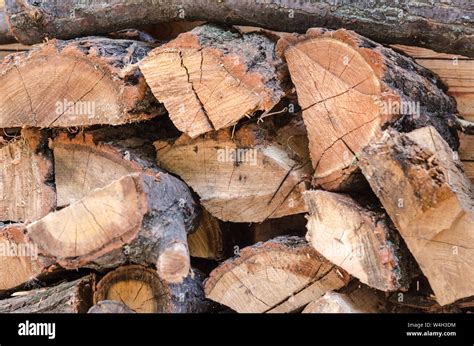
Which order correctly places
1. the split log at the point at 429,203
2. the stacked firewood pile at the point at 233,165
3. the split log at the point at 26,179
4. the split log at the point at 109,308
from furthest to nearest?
the split log at the point at 26,179 < the split log at the point at 109,308 < the stacked firewood pile at the point at 233,165 < the split log at the point at 429,203

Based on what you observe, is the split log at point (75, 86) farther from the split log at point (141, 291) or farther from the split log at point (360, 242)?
the split log at point (360, 242)

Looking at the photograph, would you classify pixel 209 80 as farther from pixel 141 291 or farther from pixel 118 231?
pixel 141 291

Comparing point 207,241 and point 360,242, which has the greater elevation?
point 360,242

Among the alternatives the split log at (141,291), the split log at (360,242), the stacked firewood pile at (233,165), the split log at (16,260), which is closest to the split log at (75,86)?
the stacked firewood pile at (233,165)

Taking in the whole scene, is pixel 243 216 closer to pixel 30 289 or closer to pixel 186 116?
pixel 186 116

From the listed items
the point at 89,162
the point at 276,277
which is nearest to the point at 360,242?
the point at 276,277

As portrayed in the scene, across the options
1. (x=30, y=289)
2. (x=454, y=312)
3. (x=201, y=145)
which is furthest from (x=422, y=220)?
(x=30, y=289)
